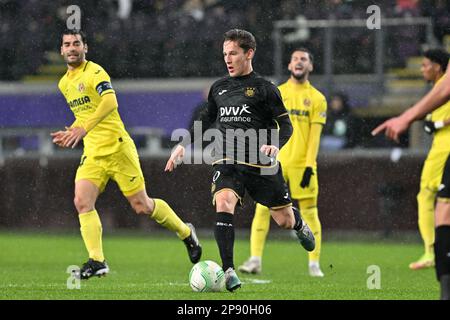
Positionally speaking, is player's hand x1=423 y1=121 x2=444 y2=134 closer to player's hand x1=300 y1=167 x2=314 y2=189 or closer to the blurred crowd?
player's hand x1=300 y1=167 x2=314 y2=189

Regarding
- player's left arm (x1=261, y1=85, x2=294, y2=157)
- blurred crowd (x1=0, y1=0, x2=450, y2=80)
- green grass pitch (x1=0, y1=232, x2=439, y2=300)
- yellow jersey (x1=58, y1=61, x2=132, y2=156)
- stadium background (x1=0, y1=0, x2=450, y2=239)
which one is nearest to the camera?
green grass pitch (x1=0, y1=232, x2=439, y2=300)

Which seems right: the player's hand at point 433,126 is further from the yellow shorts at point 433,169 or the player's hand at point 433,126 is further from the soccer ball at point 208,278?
the soccer ball at point 208,278

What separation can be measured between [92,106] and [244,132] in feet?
5.72

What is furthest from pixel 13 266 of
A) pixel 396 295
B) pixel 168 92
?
pixel 168 92

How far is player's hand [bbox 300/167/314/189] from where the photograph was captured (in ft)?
38.3

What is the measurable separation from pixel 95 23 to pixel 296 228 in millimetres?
9749

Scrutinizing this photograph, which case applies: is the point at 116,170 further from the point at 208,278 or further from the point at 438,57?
the point at 438,57

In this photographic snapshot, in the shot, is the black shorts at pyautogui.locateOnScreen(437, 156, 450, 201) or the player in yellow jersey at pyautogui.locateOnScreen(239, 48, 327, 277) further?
the player in yellow jersey at pyautogui.locateOnScreen(239, 48, 327, 277)

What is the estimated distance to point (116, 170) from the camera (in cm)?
1053

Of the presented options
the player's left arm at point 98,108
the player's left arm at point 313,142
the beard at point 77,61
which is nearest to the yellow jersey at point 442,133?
the player's left arm at point 313,142

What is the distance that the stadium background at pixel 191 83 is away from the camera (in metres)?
17.1

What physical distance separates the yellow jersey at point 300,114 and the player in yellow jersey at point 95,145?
6.21ft

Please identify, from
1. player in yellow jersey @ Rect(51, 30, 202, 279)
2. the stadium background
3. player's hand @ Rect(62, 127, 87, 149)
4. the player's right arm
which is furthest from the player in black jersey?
the stadium background

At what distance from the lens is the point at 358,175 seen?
17.1 m
